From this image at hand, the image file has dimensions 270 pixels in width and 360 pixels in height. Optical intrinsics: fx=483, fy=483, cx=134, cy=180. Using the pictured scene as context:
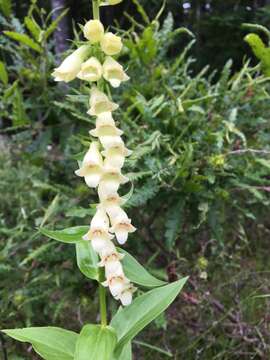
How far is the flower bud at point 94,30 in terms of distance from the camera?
1149 mm

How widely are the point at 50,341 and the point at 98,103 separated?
0.70 m

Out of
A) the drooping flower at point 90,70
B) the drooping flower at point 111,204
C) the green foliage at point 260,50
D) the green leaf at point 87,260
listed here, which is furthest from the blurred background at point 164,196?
the drooping flower at point 90,70

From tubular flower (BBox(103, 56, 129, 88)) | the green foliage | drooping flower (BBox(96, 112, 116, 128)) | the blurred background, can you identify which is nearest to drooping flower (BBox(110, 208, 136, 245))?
drooping flower (BBox(96, 112, 116, 128))

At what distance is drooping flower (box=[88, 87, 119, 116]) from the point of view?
1.20 metres

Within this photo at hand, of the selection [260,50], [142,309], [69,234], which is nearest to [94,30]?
[69,234]

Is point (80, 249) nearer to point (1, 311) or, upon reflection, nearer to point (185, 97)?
point (1, 311)

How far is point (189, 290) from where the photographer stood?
2137 millimetres

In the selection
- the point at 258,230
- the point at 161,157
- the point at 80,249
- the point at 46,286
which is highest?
the point at 80,249

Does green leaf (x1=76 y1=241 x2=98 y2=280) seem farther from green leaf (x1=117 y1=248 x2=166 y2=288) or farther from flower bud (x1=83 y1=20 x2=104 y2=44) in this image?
flower bud (x1=83 y1=20 x2=104 y2=44)

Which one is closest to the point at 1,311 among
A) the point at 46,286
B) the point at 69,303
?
the point at 46,286

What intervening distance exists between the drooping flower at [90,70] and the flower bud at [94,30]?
0.18 ft

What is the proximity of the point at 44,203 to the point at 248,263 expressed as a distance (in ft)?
3.74

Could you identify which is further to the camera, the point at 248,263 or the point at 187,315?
the point at 248,263

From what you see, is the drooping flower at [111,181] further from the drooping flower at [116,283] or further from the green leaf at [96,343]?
the green leaf at [96,343]
